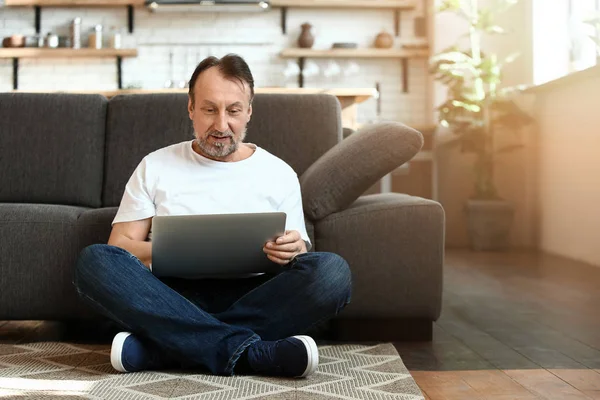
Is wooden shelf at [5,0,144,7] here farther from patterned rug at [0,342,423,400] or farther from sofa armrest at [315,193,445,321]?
patterned rug at [0,342,423,400]

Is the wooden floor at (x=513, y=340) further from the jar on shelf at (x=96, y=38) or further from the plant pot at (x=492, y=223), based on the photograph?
the jar on shelf at (x=96, y=38)

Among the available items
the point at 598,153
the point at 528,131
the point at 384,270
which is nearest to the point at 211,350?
the point at 384,270

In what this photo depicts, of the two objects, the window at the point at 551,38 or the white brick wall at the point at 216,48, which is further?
the white brick wall at the point at 216,48

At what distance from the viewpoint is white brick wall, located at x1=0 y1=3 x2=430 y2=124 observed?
6.43 m

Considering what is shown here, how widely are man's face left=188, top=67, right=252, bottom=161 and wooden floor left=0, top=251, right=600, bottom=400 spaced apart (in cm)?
81

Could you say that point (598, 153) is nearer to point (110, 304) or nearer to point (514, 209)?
point (514, 209)

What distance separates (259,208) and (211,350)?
1.46 ft

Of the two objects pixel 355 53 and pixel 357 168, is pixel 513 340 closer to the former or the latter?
pixel 357 168

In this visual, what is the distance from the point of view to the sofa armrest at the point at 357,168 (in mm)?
2461

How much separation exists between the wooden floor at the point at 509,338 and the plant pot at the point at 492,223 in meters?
1.19

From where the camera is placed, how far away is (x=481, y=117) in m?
5.50

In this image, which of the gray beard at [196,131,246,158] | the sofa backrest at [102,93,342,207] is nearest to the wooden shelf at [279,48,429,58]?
the sofa backrest at [102,93,342,207]

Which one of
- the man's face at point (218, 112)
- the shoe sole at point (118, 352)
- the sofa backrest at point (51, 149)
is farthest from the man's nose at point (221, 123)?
the sofa backrest at point (51, 149)

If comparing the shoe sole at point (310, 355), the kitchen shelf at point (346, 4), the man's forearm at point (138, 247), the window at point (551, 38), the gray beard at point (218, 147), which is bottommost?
the shoe sole at point (310, 355)
